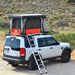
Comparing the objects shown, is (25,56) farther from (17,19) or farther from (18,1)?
(18,1)

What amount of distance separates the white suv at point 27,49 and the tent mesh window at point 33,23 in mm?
713

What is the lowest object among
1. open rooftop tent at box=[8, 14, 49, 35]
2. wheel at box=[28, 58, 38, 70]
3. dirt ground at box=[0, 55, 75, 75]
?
dirt ground at box=[0, 55, 75, 75]

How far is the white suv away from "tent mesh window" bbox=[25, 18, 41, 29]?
71 centimetres

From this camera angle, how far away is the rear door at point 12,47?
38.5ft

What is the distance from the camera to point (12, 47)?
11969 mm

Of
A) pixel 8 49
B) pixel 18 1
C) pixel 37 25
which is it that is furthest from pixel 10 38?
pixel 18 1

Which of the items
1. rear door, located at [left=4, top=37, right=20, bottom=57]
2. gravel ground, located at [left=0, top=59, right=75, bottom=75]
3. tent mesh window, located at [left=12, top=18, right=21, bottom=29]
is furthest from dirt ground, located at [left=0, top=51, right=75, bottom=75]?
tent mesh window, located at [left=12, top=18, right=21, bottom=29]

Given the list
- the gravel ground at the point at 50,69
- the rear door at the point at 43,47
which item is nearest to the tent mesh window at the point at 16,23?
the rear door at the point at 43,47

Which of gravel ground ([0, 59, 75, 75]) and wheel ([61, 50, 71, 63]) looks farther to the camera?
wheel ([61, 50, 71, 63])

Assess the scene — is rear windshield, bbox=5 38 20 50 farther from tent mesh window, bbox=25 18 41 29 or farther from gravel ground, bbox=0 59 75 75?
gravel ground, bbox=0 59 75 75

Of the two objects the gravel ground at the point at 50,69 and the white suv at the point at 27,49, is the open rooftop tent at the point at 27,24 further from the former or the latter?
the gravel ground at the point at 50,69

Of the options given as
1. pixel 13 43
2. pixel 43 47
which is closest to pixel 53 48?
pixel 43 47

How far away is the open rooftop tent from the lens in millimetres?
12289

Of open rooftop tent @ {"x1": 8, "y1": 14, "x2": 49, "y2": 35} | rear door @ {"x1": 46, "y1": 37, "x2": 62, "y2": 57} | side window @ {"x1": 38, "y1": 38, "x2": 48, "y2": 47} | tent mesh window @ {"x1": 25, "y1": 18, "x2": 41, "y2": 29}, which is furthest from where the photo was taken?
rear door @ {"x1": 46, "y1": 37, "x2": 62, "y2": 57}
